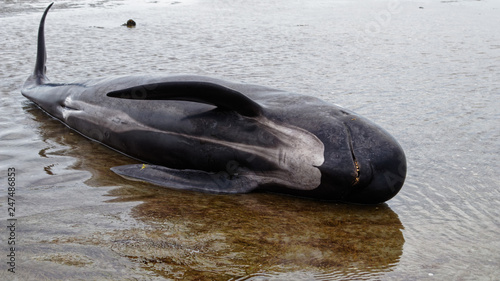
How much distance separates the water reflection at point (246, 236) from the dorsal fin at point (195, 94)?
75 cm

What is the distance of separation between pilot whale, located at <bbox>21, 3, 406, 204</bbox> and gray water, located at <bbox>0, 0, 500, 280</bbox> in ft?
0.49

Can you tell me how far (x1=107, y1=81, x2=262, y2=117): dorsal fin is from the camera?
4.24m

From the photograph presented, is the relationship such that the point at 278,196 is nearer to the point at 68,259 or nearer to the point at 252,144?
the point at 252,144

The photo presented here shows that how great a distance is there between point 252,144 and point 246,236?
984mm

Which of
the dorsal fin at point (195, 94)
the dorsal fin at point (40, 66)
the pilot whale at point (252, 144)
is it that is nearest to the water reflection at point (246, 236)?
the pilot whale at point (252, 144)

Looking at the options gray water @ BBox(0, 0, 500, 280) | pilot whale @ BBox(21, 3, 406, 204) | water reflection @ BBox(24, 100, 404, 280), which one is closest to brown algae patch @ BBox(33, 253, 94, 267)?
gray water @ BBox(0, 0, 500, 280)

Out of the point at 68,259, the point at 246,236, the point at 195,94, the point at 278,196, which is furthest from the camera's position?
the point at 278,196

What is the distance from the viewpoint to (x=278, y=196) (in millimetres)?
4469

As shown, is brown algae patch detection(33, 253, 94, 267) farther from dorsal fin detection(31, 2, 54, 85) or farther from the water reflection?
dorsal fin detection(31, 2, 54, 85)

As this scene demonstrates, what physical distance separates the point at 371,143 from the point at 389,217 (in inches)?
22.7

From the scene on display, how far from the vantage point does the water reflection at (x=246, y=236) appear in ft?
10.5

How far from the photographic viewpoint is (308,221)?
13.0 ft

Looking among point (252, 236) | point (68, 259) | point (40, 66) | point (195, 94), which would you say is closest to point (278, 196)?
point (252, 236)

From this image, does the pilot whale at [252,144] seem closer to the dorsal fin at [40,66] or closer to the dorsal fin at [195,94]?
the dorsal fin at [195,94]
